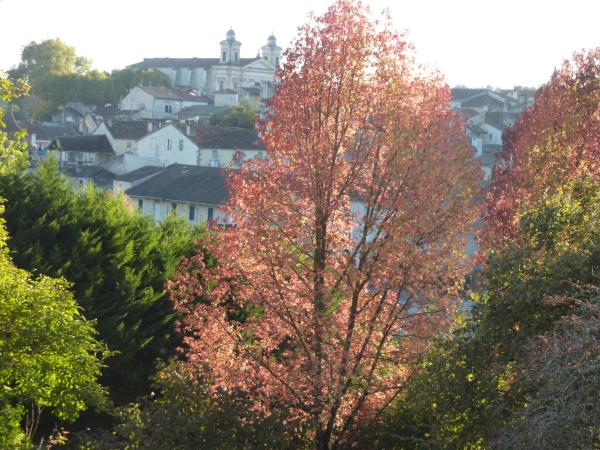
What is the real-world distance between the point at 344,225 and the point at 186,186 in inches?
1392

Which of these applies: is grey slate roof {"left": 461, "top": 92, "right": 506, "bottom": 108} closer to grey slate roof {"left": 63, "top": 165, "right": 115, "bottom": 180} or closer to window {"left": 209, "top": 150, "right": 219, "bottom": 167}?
window {"left": 209, "top": 150, "right": 219, "bottom": 167}

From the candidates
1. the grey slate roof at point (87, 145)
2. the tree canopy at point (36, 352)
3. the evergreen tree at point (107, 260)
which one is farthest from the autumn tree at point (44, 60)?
the tree canopy at point (36, 352)

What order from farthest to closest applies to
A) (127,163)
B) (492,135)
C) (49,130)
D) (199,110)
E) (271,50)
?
1. (271,50)
2. (199,110)
3. (49,130)
4. (492,135)
5. (127,163)

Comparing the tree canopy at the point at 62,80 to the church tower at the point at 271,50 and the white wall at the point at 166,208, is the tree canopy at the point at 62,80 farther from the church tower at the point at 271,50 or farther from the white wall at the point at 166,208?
the white wall at the point at 166,208

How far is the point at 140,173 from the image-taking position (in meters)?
55.9

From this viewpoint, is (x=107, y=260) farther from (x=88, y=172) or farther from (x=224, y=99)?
(x=224, y=99)

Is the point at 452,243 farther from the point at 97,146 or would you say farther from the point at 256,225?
the point at 97,146

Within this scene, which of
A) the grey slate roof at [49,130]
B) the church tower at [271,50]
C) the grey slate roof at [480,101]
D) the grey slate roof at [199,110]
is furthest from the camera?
the church tower at [271,50]

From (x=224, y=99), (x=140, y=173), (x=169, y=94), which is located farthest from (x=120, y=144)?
(x=224, y=99)

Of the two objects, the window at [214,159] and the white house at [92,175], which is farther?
the window at [214,159]

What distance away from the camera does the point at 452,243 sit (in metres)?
12.1

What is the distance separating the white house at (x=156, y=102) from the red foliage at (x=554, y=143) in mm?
80155

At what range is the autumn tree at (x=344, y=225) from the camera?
1195 centimetres

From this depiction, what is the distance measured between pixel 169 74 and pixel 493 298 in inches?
5532
